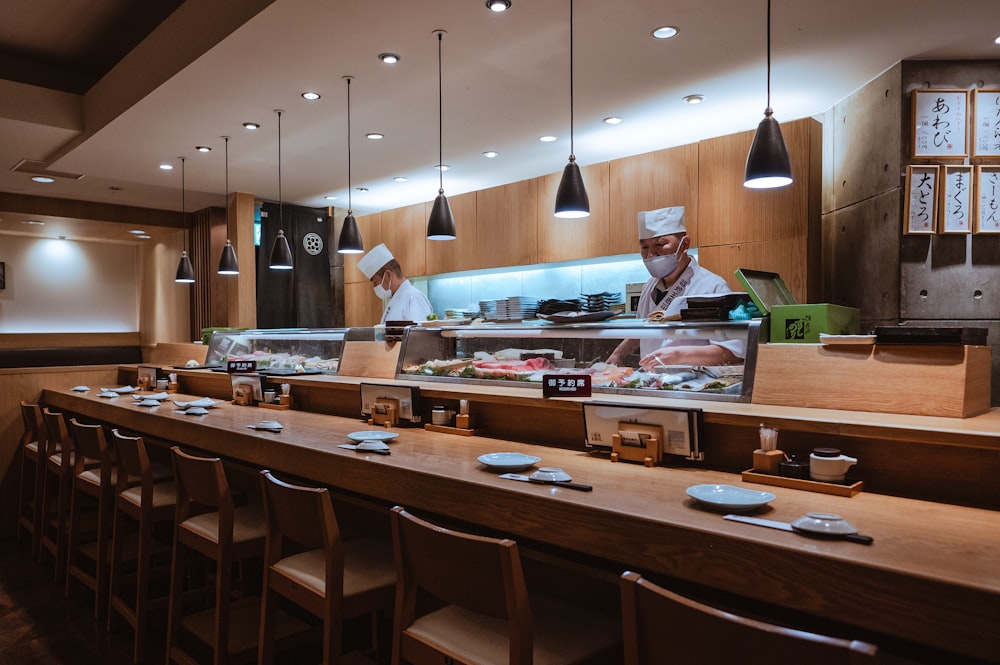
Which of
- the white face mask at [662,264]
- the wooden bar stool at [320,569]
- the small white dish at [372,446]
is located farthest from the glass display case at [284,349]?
the white face mask at [662,264]

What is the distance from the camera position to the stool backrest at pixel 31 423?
4.08m

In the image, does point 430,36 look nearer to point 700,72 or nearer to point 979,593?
point 700,72

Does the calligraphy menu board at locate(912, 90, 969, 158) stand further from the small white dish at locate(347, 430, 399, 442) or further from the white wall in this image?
the white wall

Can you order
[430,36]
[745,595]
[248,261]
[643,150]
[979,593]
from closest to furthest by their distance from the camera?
[979,593] < [745,595] < [430,36] < [643,150] < [248,261]

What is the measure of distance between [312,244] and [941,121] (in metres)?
6.38

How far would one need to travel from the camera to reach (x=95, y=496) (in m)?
3.39

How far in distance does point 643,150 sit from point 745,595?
4881mm

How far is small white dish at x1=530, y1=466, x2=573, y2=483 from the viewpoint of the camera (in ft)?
5.75

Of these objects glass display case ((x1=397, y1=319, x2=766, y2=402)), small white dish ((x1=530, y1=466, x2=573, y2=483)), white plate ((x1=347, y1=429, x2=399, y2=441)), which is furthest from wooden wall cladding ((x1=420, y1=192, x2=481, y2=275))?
small white dish ((x1=530, y1=466, x2=573, y2=483))

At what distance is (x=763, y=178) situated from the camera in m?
2.68

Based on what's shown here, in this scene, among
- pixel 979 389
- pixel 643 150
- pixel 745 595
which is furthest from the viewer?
pixel 643 150

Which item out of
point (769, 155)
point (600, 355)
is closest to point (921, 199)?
point (769, 155)

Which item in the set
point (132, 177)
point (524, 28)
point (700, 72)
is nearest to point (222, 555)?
point (524, 28)

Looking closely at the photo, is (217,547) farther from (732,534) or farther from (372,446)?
(732,534)
